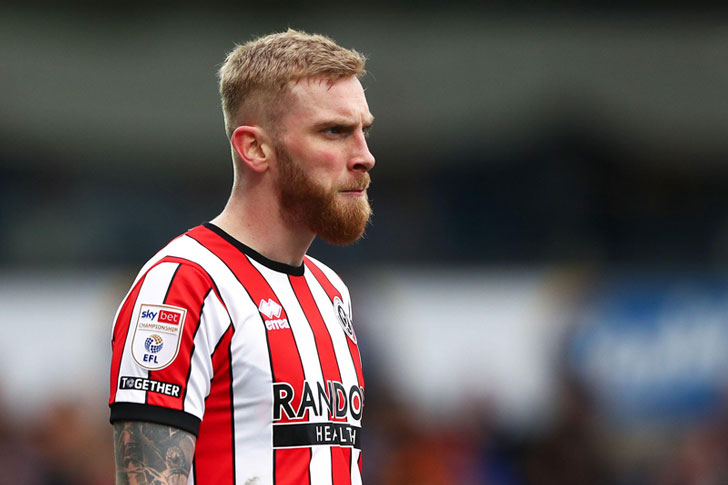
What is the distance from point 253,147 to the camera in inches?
121

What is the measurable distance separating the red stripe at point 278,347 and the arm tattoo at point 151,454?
0.26m

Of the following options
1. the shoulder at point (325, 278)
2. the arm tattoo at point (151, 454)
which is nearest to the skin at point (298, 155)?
the shoulder at point (325, 278)

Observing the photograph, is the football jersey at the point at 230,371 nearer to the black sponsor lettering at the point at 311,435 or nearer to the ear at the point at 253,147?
the black sponsor lettering at the point at 311,435

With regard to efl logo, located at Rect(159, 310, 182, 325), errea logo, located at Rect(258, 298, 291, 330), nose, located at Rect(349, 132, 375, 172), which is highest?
nose, located at Rect(349, 132, 375, 172)

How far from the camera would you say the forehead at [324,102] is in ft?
9.94

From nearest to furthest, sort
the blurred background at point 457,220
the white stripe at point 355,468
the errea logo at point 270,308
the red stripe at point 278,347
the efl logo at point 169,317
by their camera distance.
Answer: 1. the efl logo at point 169,317
2. the red stripe at point 278,347
3. the errea logo at point 270,308
4. the white stripe at point 355,468
5. the blurred background at point 457,220

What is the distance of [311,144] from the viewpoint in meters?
3.03

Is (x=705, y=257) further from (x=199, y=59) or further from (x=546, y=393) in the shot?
(x=199, y=59)

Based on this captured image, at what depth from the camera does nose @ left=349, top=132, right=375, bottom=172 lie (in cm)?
306

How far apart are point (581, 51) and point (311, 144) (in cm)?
1152

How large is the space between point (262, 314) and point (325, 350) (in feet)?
0.80

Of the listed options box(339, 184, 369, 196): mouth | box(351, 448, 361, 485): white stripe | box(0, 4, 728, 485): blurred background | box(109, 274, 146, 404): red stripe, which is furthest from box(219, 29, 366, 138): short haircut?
box(0, 4, 728, 485): blurred background

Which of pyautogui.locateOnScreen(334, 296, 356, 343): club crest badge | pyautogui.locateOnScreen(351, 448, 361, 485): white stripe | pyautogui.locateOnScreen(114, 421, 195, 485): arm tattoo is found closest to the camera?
pyautogui.locateOnScreen(114, 421, 195, 485): arm tattoo

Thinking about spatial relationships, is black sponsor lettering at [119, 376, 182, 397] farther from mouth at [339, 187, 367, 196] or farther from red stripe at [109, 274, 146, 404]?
mouth at [339, 187, 367, 196]
